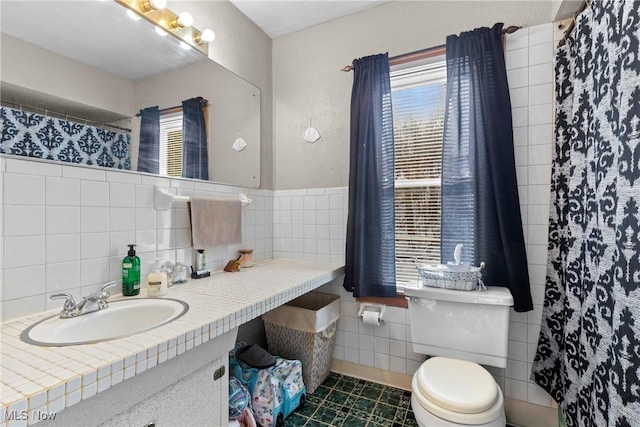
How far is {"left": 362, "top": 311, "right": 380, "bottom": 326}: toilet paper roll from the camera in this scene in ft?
5.99

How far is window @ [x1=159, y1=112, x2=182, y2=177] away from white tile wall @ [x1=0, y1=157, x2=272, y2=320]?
0.21ft

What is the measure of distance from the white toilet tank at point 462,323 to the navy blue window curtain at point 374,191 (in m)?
0.26

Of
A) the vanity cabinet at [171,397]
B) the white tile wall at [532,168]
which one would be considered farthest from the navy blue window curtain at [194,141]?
the white tile wall at [532,168]

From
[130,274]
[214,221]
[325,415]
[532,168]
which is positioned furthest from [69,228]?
[532,168]

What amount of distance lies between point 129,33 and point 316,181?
129cm

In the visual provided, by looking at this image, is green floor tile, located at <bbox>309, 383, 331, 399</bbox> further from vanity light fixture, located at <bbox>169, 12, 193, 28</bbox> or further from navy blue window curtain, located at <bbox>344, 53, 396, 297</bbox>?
vanity light fixture, located at <bbox>169, 12, 193, 28</bbox>

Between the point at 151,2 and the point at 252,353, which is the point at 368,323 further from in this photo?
the point at 151,2

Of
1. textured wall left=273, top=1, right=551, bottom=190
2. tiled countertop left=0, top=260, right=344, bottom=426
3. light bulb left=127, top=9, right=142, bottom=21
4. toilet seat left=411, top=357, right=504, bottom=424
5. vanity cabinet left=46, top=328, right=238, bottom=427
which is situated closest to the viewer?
tiled countertop left=0, top=260, right=344, bottom=426

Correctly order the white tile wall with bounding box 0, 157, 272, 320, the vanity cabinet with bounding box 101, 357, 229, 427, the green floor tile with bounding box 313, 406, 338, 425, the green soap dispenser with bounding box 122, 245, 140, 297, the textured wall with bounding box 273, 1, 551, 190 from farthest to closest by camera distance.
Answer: the textured wall with bounding box 273, 1, 551, 190
the green floor tile with bounding box 313, 406, 338, 425
the green soap dispenser with bounding box 122, 245, 140, 297
the white tile wall with bounding box 0, 157, 272, 320
the vanity cabinet with bounding box 101, 357, 229, 427

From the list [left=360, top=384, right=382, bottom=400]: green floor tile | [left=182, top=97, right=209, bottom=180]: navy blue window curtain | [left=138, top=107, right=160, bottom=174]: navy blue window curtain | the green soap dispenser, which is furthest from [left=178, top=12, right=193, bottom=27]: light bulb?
[left=360, top=384, right=382, bottom=400]: green floor tile

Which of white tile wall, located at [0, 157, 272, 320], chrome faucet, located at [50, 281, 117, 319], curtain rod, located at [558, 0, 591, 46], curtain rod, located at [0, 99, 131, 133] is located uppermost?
curtain rod, located at [558, 0, 591, 46]

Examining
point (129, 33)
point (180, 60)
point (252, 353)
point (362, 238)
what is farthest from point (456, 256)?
point (129, 33)

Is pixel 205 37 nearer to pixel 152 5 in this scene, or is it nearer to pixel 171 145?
pixel 152 5

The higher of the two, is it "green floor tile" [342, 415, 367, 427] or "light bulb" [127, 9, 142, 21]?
"light bulb" [127, 9, 142, 21]
